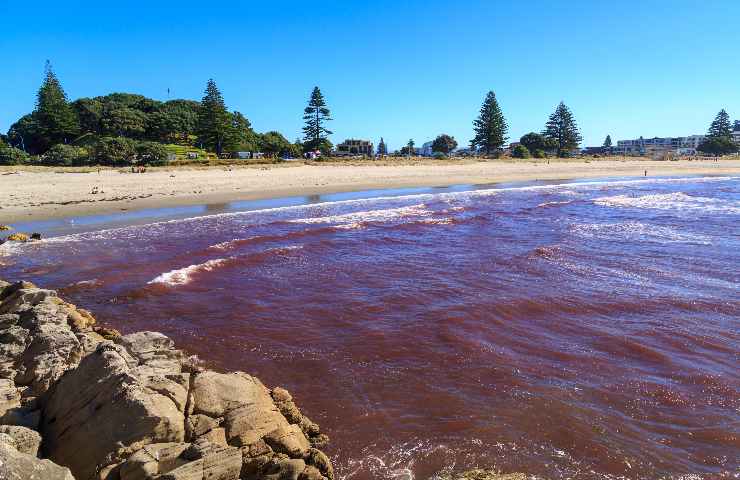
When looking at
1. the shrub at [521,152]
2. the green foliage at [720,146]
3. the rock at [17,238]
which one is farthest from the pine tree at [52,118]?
the green foliage at [720,146]

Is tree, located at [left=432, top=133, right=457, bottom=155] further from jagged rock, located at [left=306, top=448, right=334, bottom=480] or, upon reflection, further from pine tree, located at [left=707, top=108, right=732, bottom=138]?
jagged rock, located at [left=306, top=448, right=334, bottom=480]

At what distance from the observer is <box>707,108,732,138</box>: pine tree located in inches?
4343

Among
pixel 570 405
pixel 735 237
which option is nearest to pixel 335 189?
pixel 735 237

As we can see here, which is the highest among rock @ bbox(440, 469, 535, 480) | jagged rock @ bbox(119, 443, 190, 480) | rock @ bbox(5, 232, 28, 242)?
rock @ bbox(5, 232, 28, 242)

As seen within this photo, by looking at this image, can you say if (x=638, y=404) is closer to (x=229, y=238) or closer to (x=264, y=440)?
(x=264, y=440)

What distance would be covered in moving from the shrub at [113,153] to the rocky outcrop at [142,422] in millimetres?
43525

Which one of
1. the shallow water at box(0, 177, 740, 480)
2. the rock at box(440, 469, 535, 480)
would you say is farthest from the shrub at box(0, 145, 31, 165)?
the rock at box(440, 469, 535, 480)

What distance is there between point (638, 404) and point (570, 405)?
0.87 m

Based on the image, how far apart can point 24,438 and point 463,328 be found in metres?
6.25

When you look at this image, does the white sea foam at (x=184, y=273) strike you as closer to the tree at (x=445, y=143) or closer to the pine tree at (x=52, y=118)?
the pine tree at (x=52, y=118)

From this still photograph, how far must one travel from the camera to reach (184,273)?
1184cm

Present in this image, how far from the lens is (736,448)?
4852mm

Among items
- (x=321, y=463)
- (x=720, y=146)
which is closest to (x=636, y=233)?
(x=321, y=463)

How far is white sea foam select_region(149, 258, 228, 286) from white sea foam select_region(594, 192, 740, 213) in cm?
2300
